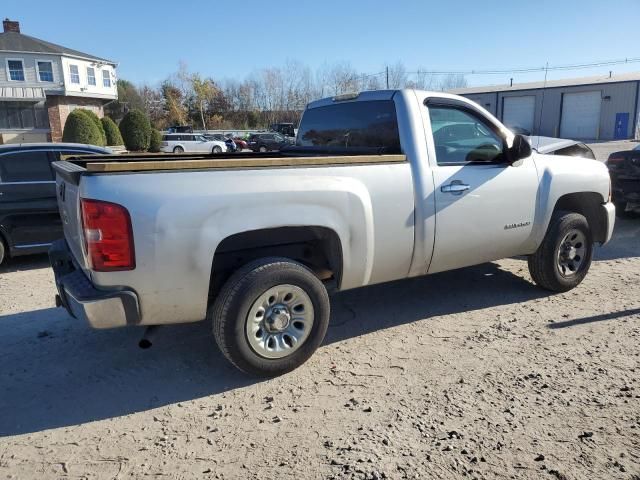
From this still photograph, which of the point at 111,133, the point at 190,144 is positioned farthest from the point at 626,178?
the point at 111,133

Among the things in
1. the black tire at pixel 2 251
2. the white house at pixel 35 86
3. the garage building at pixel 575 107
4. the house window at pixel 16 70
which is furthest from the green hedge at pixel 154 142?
the black tire at pixel 2 251

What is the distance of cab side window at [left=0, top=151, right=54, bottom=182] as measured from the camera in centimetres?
679

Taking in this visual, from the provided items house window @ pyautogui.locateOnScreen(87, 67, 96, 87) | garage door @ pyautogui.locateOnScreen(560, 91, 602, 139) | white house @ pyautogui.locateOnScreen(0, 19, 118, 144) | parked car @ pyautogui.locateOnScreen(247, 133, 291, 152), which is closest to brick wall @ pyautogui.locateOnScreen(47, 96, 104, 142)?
white house @ pyautogui.locateOnScreen(0, 19, 118, 144)

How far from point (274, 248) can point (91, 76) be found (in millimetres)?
49290

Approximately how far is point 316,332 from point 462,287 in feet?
8.25

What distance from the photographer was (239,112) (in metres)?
74.7

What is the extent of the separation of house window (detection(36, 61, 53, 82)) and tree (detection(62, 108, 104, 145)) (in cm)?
1500

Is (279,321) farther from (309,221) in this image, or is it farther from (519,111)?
(519,111)

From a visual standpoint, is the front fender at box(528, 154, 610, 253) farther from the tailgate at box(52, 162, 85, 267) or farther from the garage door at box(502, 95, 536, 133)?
the garage door at box(502, 95, 536, 133)

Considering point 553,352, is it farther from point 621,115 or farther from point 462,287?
point 621,115

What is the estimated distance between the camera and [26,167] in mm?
6941

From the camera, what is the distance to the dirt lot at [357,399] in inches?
110

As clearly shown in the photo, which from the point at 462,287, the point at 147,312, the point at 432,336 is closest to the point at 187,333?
the point at 147,312

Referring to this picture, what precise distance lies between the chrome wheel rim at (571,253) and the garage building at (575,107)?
1318 inches
